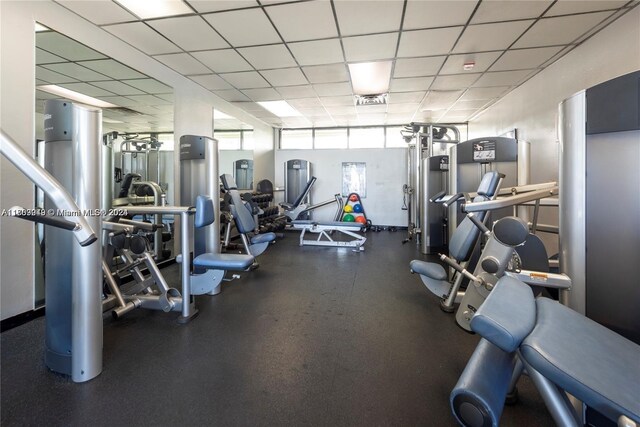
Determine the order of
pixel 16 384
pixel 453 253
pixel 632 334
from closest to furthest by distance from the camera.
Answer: pixel 632 334 → pixel 16 384 → pixel 453 253

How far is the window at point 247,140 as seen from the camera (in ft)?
20.3

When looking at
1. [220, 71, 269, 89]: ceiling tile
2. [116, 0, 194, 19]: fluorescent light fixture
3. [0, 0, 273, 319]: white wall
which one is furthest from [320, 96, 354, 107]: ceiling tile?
[0, 0, 273, 319]: white wall

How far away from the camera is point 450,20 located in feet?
8.98

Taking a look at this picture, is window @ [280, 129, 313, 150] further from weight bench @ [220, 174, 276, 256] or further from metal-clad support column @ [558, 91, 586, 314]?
metal-clad support column @ [558, 91, 586, 314]

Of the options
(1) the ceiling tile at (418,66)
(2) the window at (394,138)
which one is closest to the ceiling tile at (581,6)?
(1) the ceiling tile at (418,66)

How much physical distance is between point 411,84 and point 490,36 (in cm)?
144

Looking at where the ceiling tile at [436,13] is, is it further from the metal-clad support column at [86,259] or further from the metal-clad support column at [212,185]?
the metal-clad support column at [86,259]

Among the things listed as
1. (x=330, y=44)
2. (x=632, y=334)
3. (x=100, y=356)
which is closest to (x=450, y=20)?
(x=330, y=44)

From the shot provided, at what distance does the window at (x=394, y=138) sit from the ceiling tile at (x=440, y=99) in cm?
163

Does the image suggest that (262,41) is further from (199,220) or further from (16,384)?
(16,384)

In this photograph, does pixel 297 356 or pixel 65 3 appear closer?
pixel 297 356

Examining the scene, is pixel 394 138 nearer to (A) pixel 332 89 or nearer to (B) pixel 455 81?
(B) pixel 455 81

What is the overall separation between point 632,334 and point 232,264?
2531 millimetres

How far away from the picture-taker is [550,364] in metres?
0.79
